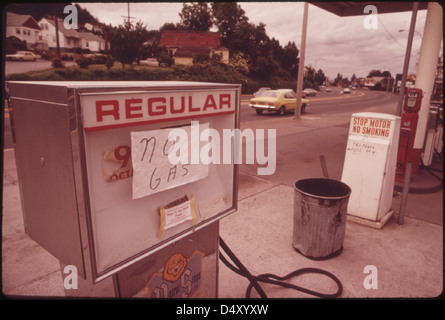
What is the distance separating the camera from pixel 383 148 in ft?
13.8

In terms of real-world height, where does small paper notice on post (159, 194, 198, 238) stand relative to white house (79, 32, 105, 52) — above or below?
below

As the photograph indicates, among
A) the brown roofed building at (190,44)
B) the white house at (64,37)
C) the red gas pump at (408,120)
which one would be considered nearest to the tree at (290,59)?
the brown roofed building at (190,44)

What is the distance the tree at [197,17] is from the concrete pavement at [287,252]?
59.0 meters

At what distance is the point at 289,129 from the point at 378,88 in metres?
106

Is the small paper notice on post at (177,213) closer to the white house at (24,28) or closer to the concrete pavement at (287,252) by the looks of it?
the concrete pavement at (287,252)

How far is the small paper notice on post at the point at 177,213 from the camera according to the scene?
1703mm

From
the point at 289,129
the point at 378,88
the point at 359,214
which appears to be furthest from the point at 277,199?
the point at 378,88

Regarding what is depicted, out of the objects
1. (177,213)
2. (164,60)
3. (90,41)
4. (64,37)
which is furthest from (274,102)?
(90,41)

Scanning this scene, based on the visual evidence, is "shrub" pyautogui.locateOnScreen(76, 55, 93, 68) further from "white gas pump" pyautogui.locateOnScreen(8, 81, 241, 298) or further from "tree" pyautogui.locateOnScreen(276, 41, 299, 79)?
"white gas pump" pyautogui.locateOnScreen(8, 81, 241, 298)

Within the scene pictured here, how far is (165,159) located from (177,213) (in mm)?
345

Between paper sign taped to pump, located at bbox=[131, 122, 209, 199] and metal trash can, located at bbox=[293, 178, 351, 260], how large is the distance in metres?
1.95

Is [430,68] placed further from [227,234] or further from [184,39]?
[184,39]

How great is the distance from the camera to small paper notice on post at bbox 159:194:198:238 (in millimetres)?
1703

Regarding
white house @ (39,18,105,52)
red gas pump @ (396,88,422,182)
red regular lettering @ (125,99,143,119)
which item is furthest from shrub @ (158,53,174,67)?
white house @ (39,18,105,52)
